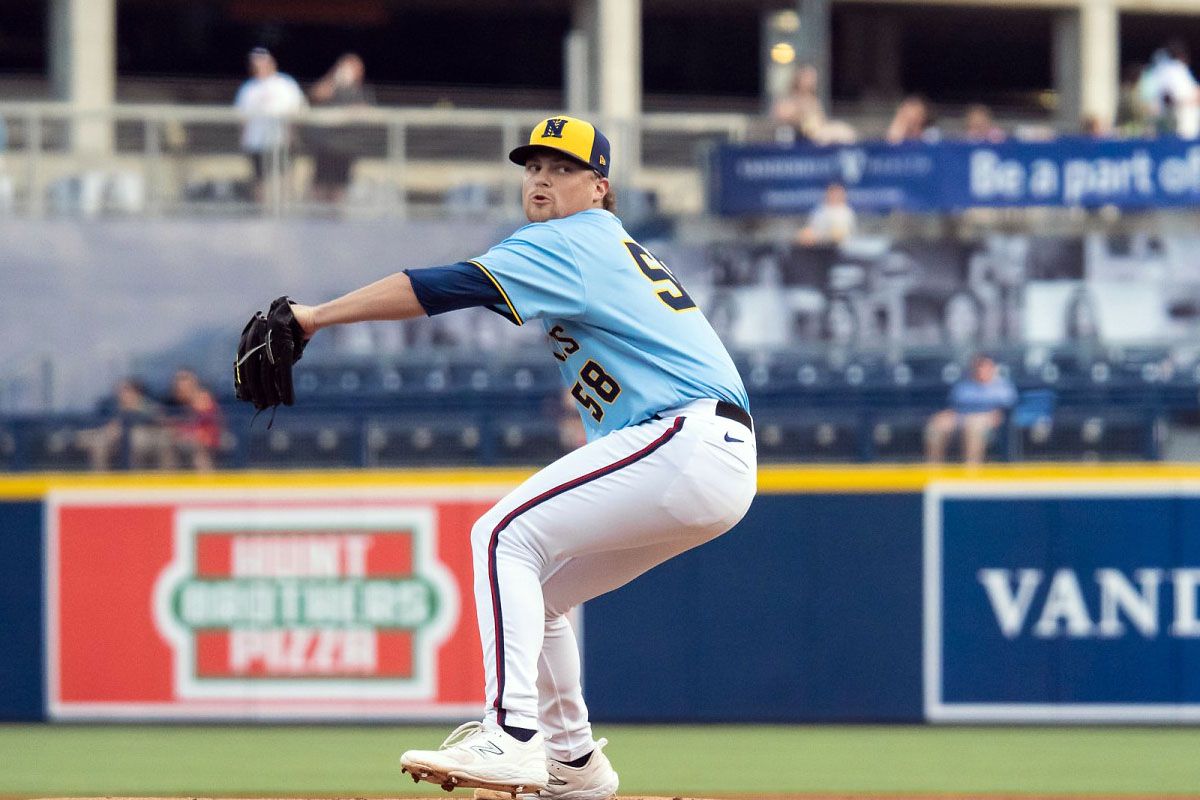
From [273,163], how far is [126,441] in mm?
5272

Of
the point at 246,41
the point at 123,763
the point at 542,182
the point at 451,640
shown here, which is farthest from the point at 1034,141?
the point at 246,41

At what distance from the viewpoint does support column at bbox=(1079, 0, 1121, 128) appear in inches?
882

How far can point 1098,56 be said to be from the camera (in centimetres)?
2259

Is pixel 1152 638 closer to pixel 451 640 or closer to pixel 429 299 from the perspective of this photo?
pixel 451 640

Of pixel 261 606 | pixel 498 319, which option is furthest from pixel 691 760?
pixel 498 319

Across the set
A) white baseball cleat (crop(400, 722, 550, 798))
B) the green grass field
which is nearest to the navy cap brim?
white baseball cleat (crop(400, 722, 550, 798))

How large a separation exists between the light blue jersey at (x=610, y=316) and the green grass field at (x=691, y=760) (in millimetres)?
2199

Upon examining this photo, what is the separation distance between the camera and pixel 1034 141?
542 inches

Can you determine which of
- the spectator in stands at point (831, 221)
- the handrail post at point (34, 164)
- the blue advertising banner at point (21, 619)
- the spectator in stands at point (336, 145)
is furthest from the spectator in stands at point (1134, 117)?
the blue advertising banner at point (21, 619)

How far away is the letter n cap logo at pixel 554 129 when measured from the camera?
4.58 meters

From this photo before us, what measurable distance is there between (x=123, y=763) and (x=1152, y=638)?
4711mm

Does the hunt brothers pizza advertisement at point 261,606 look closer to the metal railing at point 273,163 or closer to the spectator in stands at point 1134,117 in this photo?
the metal railing at point 273,163

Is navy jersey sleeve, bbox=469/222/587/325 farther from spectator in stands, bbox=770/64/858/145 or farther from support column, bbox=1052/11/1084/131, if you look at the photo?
support column, bbox=1052/11/1084/131

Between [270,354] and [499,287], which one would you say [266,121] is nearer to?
[270,354]
